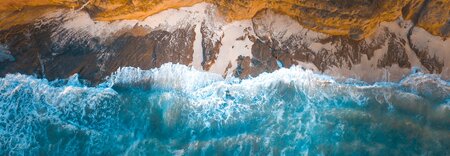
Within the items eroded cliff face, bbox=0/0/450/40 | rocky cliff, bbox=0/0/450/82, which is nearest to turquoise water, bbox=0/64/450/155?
rocky cliff, bbox=0/0/450/82

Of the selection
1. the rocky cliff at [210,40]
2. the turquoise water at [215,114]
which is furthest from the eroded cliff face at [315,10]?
the turquoise water at [215,114]

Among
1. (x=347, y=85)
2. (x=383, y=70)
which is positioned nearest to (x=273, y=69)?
(x=347, y=85)

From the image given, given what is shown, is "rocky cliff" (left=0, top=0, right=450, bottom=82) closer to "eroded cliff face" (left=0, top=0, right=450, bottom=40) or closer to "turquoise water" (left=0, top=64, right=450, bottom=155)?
"eroded cliff face" (left=0, top=0, right=450, bottom=40)

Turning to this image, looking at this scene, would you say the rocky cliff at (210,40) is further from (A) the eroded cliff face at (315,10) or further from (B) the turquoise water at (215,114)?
(B) the turquoise water at (215,114)

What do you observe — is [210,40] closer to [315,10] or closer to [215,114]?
[215,114]

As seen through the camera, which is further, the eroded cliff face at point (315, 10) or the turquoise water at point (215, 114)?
the turquoise water at point (215, 114)

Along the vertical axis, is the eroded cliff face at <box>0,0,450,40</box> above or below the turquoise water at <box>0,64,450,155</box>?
above
